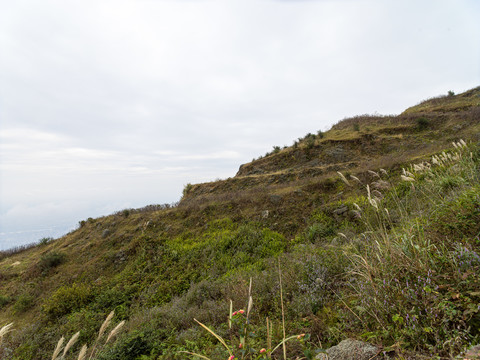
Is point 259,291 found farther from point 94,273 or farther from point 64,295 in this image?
point 94,273

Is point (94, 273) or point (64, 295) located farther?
point (94, 273)

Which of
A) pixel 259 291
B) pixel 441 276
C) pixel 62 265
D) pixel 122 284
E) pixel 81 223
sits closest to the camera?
pixel 441 276

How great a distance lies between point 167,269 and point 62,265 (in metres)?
7.38

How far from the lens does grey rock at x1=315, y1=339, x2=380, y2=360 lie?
6.53 ft

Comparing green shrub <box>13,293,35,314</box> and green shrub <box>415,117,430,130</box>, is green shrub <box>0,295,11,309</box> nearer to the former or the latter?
green shrub <box>13,293,35,314</box>

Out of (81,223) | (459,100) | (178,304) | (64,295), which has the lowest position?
(178,304)

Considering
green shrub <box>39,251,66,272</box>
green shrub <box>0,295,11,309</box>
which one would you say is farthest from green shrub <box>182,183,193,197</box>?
green shrub <box>0,295,11,309</box>

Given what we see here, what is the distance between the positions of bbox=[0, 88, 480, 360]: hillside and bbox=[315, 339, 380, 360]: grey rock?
122 millimetres

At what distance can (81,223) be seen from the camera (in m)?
18.4

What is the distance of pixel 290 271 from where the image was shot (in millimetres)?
4523

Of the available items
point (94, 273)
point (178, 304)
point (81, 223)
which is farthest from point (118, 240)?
point (81, 223)

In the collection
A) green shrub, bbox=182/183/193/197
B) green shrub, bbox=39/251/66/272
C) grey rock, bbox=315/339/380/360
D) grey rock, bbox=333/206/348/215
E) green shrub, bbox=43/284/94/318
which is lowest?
green shrub, bbox=43/284/94/318

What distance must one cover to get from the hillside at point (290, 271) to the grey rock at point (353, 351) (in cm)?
12

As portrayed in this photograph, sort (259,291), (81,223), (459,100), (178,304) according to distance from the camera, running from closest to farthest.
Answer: (259,291) → (178,304) → (81,223) → (459,100)
